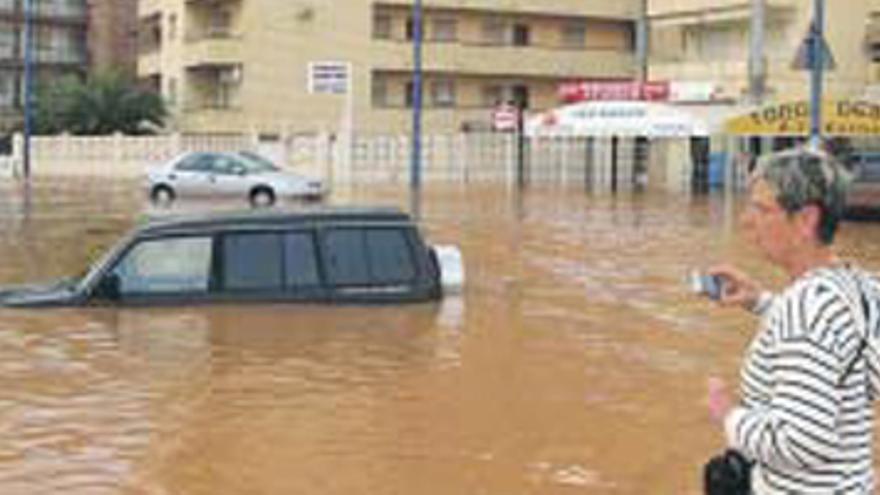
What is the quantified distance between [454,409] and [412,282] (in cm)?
520

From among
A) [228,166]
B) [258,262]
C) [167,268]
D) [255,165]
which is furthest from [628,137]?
[167,268]

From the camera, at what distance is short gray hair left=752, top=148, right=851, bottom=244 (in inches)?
159

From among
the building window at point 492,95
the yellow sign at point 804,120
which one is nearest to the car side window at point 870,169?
the yellow sign at point 804,120

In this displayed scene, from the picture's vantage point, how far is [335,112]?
2894 inches

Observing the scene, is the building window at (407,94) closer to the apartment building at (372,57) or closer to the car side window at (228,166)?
the apartment building at (372,57)

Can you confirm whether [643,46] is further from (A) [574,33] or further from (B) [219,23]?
(B) [219,23]

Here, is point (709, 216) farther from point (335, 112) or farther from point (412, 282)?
point (335, 112)

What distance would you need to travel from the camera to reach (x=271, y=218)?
15.9 metres

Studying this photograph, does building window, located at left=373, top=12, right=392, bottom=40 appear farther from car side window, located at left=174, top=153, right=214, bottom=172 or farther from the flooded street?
the flooded street

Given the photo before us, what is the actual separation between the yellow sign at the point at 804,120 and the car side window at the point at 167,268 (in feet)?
77.0

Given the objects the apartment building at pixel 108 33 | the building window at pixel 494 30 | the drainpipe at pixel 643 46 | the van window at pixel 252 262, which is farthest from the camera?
the apartment building at pixel 108 33

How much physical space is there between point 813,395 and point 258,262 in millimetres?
12513

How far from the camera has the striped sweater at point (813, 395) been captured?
3867mm

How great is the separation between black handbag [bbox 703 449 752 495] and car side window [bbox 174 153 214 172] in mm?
40807
